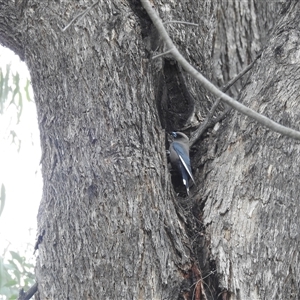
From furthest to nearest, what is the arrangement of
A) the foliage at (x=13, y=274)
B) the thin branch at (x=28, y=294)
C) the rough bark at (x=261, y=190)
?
the foliage at (x=13, y=274)
the thin branch at (x=28, y=294)
the rough bark at (x=261, y=190)

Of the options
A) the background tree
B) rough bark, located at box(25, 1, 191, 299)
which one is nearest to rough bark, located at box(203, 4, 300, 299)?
the background tree

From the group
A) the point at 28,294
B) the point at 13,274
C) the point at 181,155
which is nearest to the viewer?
the point at 28,294

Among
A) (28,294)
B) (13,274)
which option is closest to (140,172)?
(28,294)

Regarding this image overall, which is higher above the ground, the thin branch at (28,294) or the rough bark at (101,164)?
the rough bark at (101,164)

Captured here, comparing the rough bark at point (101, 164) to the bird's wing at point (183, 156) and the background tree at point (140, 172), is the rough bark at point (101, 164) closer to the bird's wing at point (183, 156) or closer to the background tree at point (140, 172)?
the background tree at point (140, 172)

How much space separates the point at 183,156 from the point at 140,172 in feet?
0.95

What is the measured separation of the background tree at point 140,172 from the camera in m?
1.69

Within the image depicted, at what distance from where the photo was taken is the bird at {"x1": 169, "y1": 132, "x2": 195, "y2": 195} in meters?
2.02

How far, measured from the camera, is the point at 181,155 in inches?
82.6

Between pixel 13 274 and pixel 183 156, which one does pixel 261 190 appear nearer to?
pixel 183 156

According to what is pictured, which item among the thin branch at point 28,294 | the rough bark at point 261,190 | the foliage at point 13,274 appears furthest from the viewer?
the foliage at point 13,274

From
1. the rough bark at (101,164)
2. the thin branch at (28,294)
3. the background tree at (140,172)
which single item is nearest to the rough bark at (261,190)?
the background tree at (140,172)

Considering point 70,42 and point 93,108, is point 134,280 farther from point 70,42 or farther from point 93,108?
point 70,42

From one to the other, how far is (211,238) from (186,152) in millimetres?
359
